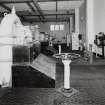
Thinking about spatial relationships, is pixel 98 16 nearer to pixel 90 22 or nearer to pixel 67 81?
pixel 90 22

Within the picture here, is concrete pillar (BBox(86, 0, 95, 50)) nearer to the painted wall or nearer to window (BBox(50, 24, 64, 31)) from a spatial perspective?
the painted wall

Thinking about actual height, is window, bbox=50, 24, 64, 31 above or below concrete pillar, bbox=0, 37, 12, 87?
above

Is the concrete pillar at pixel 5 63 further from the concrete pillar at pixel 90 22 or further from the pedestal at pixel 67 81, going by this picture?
the concrete pillar at pixel 90 22

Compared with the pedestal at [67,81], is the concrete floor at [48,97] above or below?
below

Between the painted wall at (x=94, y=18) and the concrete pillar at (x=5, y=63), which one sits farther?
the painted wall at (x=94, y=18)

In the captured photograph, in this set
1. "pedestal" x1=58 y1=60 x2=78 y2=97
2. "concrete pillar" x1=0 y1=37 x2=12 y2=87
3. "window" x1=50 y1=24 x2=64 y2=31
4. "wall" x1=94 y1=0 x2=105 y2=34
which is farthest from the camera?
"window" x1=50 y1=24 x2=64 y2=31

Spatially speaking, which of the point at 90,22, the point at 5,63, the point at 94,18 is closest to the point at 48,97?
the point at 5,63

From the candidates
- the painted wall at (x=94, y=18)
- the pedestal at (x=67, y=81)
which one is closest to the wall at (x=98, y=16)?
the painted wall at (x=94, y=18)

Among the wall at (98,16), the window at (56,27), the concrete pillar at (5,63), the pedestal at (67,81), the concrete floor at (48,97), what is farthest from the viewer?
the window at (56,27)

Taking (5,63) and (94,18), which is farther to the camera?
(94,18)

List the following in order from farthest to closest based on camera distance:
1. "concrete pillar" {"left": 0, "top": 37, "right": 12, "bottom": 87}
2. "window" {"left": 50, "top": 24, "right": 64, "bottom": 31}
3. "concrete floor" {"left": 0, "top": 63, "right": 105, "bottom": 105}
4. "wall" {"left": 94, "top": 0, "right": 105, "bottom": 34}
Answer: "window" {"left": 50, "top": 24, "right": 64, "bottom": 31} < "wall" {"left": 94, "top": 0, "right": 105, "bottom": 34} < "concrete pillar" {"left": 0, "top": 37, "right": 12, "bottom": 87} < "concrete floor" {"left": 0, "top": 63, "right": 105, "bottom": 105}

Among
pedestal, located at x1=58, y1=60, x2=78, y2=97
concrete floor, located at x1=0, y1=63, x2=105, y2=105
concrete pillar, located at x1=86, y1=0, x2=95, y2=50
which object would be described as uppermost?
concrete pillar, located at x1=86, y1=0, x2=95, y2=50

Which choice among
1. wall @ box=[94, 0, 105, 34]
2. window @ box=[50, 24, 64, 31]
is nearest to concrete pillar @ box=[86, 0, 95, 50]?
wall @ box=[94, 0, 105, 34]

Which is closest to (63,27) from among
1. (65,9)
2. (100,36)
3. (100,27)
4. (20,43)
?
(65,9)
